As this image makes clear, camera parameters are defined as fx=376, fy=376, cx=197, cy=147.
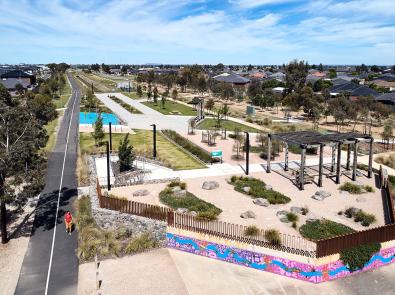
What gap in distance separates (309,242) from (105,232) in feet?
34.7

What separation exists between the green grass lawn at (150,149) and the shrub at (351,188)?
441 inches

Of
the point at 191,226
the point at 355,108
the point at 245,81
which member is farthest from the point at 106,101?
the point at 191,226

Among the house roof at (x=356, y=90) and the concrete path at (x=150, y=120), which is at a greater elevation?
the house roof at (x=356, y=90)

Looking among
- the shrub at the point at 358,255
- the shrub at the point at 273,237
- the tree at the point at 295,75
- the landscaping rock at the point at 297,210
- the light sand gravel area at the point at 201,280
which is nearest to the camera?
the light sand gravel area at the point at 201,280

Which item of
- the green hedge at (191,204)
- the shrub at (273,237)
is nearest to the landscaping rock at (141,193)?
the green hedge at (191,204)

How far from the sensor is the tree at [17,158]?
17.9 metres

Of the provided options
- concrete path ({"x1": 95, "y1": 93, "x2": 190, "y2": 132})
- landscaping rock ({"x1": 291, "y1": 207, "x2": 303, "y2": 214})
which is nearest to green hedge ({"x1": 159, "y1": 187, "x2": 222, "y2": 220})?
landscaping rock ({"x1": 291, "y1": 207, "x2": 303, "y2": 214})

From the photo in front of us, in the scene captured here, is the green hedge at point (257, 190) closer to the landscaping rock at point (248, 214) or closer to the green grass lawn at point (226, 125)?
the landscaping rock at point (248, 214)

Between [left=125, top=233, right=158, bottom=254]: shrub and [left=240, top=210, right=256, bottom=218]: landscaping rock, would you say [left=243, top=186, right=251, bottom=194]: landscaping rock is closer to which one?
[left=240, top=210, right=256, bottom=218]: landscaping rock

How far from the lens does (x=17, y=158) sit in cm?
1830

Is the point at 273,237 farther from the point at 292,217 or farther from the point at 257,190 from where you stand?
the point at 257,190

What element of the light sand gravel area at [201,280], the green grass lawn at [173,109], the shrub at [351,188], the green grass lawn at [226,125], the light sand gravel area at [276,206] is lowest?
the light sand gravel area at [201,280]

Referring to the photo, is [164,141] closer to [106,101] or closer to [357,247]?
[357,247]

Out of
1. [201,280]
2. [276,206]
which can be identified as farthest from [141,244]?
[276,206]
